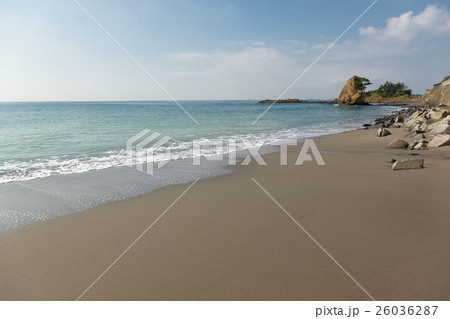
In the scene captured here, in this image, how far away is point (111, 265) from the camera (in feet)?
10.4

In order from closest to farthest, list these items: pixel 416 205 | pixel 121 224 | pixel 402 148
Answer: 1. pixel 121 224
2. pixel 416 205
3. pixel 402 148

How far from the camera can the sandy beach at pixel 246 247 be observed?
2697 mm

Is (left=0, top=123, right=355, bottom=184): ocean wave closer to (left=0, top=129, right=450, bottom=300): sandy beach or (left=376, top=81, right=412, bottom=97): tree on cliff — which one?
(left=0, top=129, right=450, bottom=300): sandy beach

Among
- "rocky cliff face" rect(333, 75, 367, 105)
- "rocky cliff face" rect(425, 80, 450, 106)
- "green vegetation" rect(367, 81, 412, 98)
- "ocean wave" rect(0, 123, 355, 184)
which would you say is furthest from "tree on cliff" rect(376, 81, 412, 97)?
"ocean wave" rect(0, 123, 355, 184)

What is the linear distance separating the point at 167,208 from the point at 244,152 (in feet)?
23.2

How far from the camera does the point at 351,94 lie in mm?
85938

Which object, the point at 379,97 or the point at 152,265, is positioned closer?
the point at 152,265

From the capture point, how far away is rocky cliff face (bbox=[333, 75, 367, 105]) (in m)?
83.6

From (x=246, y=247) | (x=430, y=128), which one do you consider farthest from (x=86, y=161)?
(x=430, y=128)

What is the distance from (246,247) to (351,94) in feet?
311

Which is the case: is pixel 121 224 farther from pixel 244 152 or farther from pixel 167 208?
pixel 244 152

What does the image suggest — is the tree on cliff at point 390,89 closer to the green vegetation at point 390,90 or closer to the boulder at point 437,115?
the green vegetation at point 390,90
